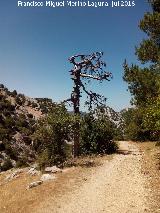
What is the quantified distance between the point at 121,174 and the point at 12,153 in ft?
70.8

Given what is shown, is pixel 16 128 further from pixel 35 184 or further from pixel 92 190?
pixel 92 190

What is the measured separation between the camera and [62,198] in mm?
15289

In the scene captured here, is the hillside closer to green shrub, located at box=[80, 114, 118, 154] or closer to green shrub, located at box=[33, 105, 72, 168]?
green shrub, located at box=[80, 114, 118, 154]

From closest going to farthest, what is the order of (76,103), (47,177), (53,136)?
(47,177), (53,136), (76,103)

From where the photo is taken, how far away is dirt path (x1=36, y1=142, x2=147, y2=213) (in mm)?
13923

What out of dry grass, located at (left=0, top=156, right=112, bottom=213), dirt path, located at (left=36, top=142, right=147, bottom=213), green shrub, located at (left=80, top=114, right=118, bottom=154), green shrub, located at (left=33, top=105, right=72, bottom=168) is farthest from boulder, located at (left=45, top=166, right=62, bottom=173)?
green shrub, located at (left=80, top=114, right=118, bottom=154)

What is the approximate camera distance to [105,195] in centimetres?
1553

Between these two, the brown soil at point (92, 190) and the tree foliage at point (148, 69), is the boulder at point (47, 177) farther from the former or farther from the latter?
the tree foliage at point (148, 69)

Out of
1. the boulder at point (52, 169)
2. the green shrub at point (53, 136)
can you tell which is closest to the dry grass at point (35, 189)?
the boulder at point (52, 169)

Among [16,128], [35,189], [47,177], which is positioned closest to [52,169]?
[47,177]

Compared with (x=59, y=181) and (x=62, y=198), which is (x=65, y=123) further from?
(x=62, y=198)

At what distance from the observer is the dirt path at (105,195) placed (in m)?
13.9

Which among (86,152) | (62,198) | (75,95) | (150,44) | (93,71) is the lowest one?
(62,198)

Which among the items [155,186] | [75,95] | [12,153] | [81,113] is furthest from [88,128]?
[12,153]
